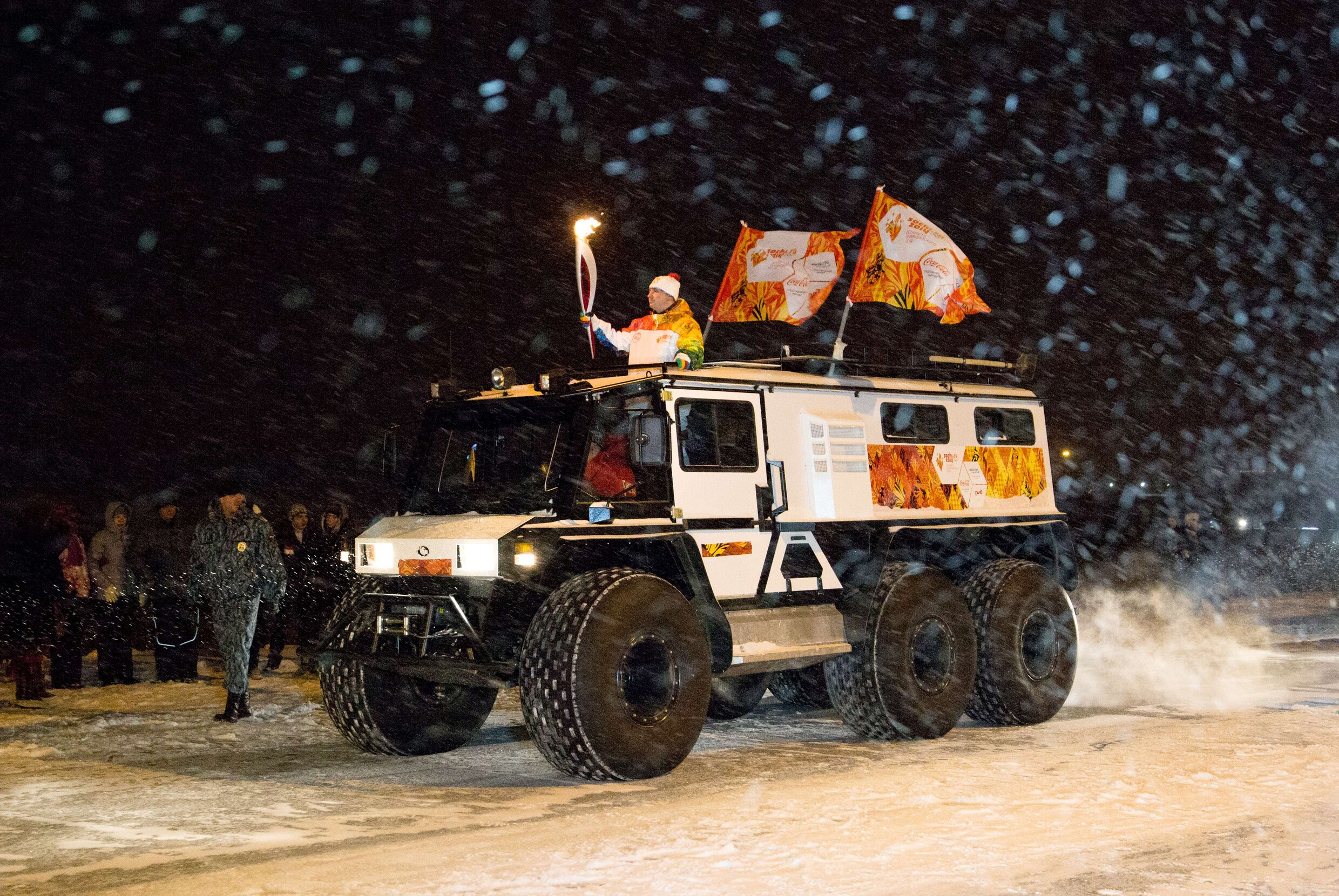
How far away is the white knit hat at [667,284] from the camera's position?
9.89 meters

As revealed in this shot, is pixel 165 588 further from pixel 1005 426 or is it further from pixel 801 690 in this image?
pixel 1005 426

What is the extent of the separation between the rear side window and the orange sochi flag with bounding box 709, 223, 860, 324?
6.64 ft

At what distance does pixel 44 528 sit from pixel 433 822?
23.9ft

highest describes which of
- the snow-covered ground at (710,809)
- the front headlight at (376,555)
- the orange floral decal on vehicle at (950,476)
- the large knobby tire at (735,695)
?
the orange floral decal on vehicle at (950,476)

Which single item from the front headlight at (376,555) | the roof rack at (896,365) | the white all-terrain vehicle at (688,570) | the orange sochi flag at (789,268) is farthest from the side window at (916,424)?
the front headlight at (376,555)

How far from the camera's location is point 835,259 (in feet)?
41.6

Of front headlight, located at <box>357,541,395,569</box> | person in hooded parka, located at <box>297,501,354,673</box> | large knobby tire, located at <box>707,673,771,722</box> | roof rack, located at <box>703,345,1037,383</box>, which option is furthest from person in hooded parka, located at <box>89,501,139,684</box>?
roof rack, located at <box>703,345,1037,383</box>

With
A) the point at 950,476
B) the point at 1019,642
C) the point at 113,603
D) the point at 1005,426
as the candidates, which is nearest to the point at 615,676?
the point at 950,476

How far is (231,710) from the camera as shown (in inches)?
429

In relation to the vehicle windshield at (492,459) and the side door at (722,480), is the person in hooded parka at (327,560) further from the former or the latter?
the side door at (722,480)

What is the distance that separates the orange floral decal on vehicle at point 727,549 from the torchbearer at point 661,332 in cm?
133

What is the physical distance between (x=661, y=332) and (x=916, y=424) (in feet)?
7.66

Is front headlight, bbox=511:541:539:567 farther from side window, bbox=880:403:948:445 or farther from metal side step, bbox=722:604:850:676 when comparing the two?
side window, bbox=880:403:948:445

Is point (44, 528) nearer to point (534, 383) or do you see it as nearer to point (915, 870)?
point (534, 383)
